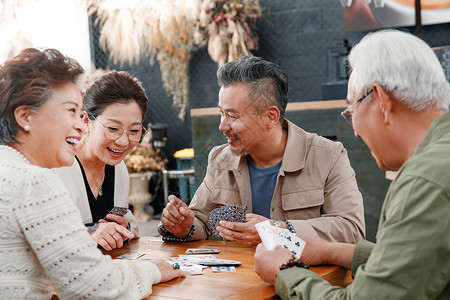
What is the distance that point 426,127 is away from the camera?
1.50 meters

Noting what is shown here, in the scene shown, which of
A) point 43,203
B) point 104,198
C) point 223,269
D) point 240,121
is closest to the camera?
point 43,203

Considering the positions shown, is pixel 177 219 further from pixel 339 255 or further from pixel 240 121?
pixel 339 255

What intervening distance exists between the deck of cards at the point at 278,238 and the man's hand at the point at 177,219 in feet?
2.11

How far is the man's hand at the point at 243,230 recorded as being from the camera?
2.13 metres

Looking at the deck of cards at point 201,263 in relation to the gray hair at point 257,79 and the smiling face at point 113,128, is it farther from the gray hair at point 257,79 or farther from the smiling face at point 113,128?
the gray hair at point 257,79

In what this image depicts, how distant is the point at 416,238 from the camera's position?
1262 millimetres

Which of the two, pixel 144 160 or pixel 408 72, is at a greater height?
pixel 408 72

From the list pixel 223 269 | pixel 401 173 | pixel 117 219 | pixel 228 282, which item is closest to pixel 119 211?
pixel 117 219

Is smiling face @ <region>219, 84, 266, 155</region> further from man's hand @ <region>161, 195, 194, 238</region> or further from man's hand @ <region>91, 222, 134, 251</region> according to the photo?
man's hand @ <region>91, 222, 134, 251</region>

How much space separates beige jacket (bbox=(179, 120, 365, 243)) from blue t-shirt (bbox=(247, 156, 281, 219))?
0.03m

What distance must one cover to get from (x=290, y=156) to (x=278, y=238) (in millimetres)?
783

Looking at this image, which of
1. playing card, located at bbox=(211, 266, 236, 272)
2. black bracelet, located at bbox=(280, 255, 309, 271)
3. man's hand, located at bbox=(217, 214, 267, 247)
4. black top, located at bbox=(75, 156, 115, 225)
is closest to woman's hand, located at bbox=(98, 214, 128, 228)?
black top, located at bbox=(75, 156, 115, 225)

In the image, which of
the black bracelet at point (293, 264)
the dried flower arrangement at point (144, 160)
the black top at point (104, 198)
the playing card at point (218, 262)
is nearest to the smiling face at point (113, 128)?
the black top at point (104, 198)

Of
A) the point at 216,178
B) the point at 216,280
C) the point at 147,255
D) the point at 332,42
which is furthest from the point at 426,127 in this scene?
the point at 332,42
